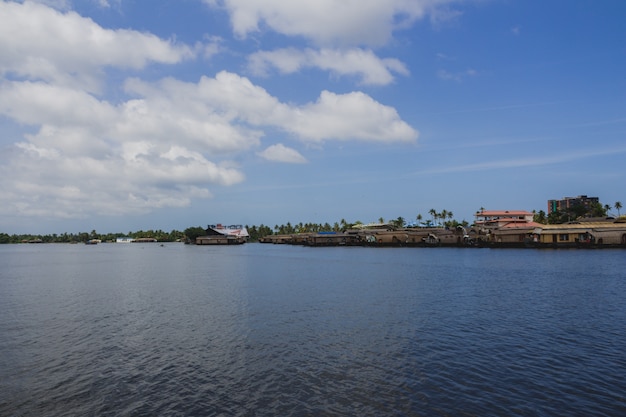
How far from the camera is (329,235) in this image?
198m

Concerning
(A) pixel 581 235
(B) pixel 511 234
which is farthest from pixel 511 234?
(A) pixel 581 235

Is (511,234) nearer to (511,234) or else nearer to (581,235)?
(511,234)

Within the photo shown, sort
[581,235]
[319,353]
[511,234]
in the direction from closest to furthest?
[319,353], [581,235], [511,234]

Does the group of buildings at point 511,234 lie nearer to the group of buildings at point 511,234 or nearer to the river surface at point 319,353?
the group of buildings at point 511,234

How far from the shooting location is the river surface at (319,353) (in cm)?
1575

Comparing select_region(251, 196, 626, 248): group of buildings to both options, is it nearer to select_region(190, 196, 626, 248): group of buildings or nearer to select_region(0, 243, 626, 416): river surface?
select_region(190, 196, 626, 248): group of buildings

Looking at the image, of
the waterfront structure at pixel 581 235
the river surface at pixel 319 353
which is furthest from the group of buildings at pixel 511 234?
the river surface at pixel 319 353

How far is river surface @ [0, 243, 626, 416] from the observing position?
51.7 feet

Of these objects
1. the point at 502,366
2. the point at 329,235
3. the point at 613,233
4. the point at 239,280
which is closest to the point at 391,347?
the point at 502,366

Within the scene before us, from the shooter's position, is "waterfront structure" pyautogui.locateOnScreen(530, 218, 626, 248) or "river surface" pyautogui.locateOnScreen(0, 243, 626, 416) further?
"waterfront structure" pyautogui.locateOnScreen(530, 218, 626, 248)

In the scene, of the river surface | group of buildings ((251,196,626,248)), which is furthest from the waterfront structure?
the river surface

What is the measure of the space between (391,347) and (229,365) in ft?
29.0

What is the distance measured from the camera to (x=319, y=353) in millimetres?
21906

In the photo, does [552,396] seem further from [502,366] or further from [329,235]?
[329,235]
